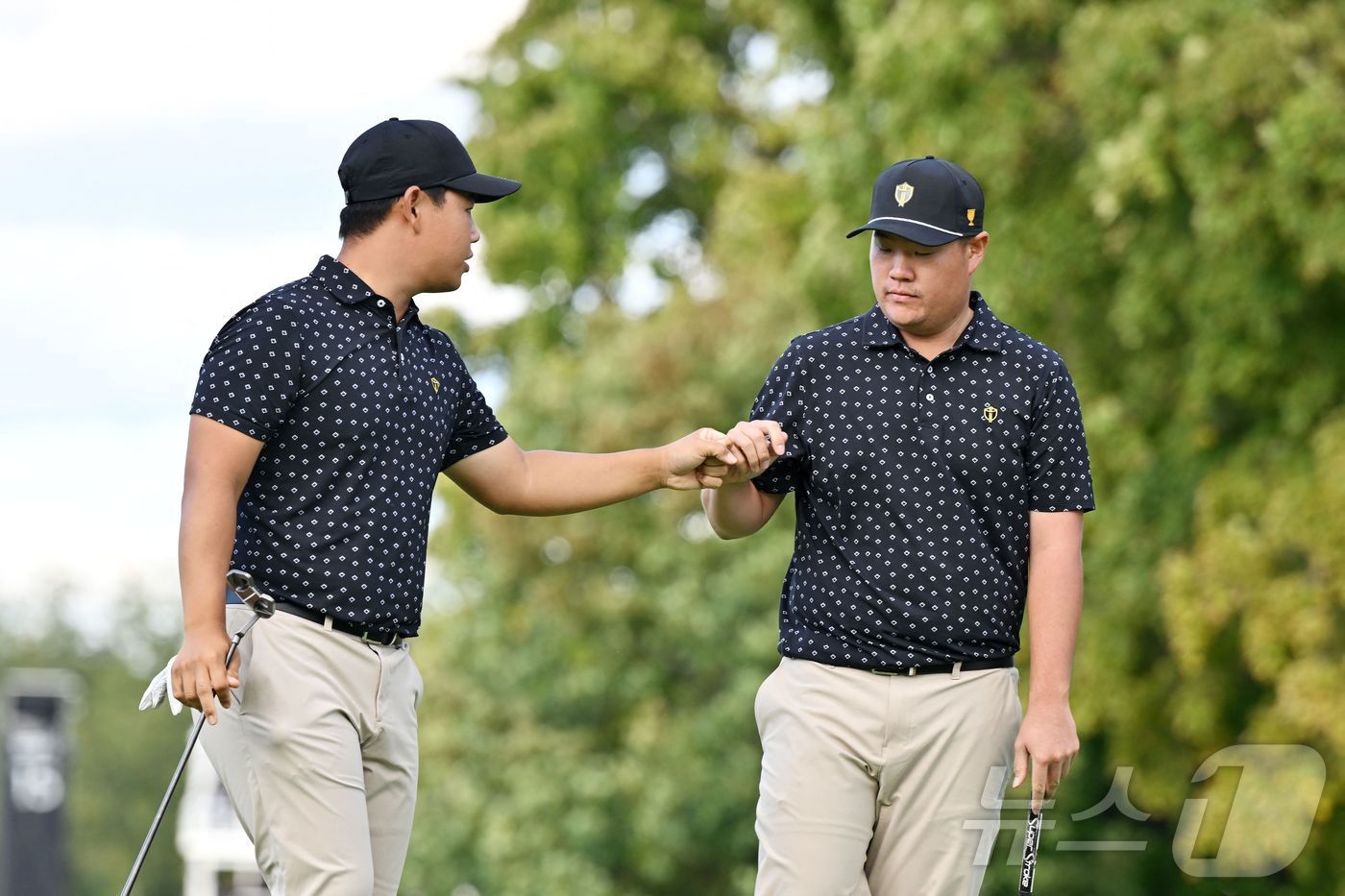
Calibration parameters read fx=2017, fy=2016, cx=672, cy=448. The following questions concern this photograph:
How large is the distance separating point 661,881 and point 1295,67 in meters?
11.9

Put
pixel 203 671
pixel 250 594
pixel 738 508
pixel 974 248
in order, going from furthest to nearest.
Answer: pixel 738 508 < pixel 974 248 < pixel 250 594 < pixel 203 671

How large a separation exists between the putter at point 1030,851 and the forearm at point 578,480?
1.34 m

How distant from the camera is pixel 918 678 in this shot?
15.5 ft

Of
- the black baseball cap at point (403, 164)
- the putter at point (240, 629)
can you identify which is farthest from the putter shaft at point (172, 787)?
the black baseball cap at point (403, 164)

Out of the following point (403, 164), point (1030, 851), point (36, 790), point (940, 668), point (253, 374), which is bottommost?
point (36, 790)

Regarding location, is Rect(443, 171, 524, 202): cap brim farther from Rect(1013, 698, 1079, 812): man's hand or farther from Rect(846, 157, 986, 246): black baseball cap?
Rect(1013, 698, 1079, 812): man's hand

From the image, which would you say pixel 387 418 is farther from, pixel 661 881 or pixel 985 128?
pixel 661 881

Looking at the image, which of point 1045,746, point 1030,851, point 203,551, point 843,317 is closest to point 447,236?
point 203,551

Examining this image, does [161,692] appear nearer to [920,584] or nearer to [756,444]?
[756,444]

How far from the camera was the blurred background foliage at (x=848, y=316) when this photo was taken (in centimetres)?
1084

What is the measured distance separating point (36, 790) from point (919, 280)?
24.8 metres

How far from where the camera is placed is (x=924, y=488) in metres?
4.72

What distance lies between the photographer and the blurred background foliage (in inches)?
427

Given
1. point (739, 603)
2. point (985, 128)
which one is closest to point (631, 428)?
point (739, 603)
